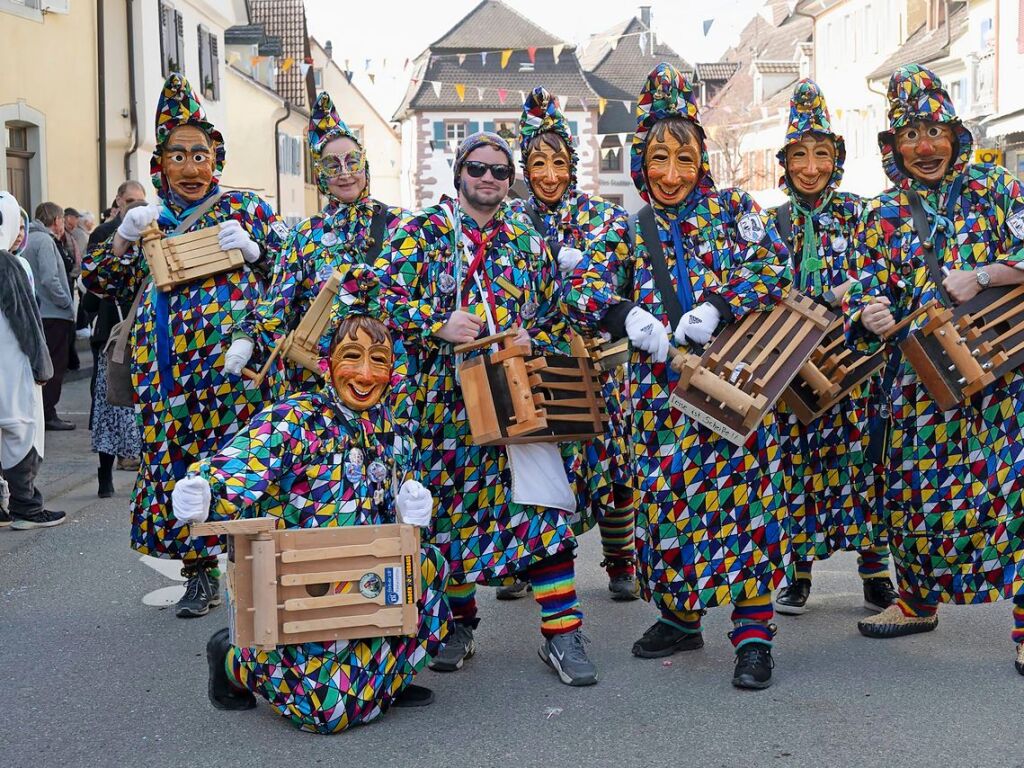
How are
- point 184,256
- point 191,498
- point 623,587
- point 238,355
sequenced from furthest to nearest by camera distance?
1. point 623,587
2. point 184,256
3. point 238,355
4. point 191,498

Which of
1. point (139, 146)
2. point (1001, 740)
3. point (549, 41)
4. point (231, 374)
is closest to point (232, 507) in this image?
point (231, 374)

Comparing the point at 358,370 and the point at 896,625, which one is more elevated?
the point at 358,370

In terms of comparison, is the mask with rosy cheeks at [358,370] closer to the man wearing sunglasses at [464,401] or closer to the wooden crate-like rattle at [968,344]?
the man wearing sunglasses at [464,401]

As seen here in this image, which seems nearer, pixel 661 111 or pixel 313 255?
pixel 661 111

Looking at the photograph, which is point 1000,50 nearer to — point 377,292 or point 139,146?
point 139,146

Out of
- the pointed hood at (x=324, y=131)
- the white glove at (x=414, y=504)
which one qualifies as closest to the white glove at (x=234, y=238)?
the pointed hood at (x=324, y=131)

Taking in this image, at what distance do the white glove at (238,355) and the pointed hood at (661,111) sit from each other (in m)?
1.79

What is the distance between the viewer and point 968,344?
4.83 meters

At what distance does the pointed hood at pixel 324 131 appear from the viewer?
5.97m

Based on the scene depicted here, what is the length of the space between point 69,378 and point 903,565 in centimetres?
1213

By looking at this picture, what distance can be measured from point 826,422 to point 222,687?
2.57 meters

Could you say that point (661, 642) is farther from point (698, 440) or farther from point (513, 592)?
point (513, 592)

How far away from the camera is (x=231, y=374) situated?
5.80 m

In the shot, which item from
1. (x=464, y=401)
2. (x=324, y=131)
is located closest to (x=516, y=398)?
(x=464, y=401)
